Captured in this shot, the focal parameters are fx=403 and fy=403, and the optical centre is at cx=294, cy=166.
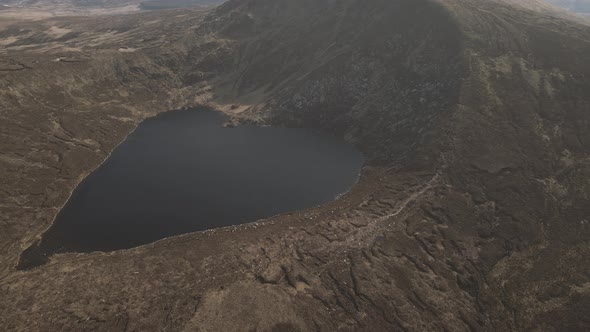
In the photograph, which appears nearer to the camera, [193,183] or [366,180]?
[193,183]

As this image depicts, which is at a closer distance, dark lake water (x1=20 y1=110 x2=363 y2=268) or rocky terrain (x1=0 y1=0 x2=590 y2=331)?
rocky terrain (x1=0 y1=0 x2=590 y2=331)

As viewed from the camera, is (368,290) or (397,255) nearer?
(368,290)

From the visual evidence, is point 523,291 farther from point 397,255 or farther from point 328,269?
point 328,269

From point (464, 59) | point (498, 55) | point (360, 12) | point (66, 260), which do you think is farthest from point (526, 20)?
point (66, 260)

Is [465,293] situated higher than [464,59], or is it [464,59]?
[464,59]
